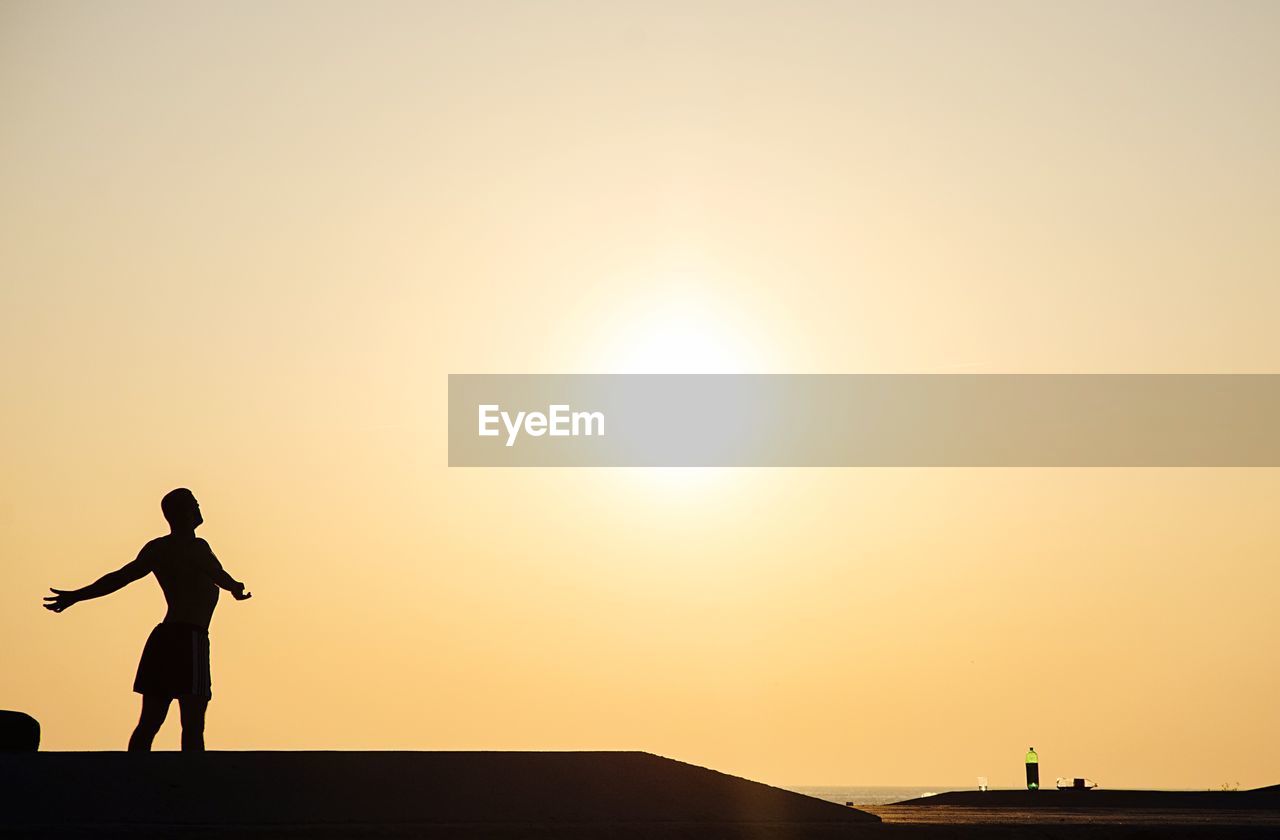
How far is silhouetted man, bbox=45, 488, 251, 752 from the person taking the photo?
40.4 ft

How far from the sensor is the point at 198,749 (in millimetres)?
12250

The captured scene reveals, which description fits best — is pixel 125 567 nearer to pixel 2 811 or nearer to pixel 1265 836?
pixel 2 811

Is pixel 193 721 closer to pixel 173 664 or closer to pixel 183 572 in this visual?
pixel 173 664

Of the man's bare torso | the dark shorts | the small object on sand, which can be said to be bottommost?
the small object on sand

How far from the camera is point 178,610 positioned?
1257cm

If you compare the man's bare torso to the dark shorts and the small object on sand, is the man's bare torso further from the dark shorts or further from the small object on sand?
the small object on sand

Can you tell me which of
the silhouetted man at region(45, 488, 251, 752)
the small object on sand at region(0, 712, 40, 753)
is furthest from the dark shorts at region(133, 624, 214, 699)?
the small object on sand at region(0, 712, 40, 753)

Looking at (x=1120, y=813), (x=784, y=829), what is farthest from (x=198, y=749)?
(x=1120, y=813)

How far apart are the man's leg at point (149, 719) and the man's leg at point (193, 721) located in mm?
134

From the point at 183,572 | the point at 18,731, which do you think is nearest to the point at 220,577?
the point at 183,572

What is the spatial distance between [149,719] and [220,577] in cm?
113

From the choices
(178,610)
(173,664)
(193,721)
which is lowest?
(193,721)

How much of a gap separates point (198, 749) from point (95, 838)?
3.83m

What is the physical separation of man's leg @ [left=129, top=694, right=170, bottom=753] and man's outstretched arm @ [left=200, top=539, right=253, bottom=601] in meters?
0.90
